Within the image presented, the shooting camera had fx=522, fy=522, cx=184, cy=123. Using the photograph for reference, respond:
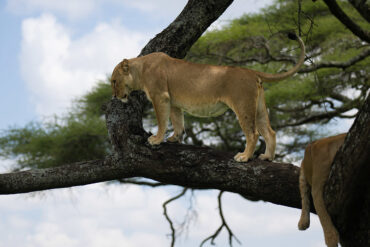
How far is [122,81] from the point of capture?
3.94 meters

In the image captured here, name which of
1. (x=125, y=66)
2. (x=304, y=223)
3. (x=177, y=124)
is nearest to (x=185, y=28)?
(x=125, y=66)

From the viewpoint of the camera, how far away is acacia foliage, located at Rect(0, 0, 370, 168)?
9859 millimetres

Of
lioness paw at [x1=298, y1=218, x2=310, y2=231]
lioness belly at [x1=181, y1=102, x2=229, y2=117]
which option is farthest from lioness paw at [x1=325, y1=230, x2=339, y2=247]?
lioness belly at [x1=181, y1=102, x2=229, y2=117]

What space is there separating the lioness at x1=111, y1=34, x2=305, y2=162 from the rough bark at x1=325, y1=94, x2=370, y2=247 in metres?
0.75

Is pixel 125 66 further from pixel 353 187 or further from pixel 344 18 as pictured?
pixel 344 18

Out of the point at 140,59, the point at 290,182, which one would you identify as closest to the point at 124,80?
the point at 140,59

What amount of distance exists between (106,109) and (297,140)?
7620 mm

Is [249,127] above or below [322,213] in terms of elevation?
above

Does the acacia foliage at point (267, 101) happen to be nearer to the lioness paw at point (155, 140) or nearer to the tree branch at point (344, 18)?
the tree branch at point (344, 18)

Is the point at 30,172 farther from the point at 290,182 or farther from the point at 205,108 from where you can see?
the point at 290,182

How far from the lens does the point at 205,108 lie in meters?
3.63

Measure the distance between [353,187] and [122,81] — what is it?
74.0 inches

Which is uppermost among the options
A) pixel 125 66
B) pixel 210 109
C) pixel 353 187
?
pixel 125 66

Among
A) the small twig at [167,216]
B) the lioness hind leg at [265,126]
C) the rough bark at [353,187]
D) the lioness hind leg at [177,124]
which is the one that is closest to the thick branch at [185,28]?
the lioness hind leg at [177,124]
